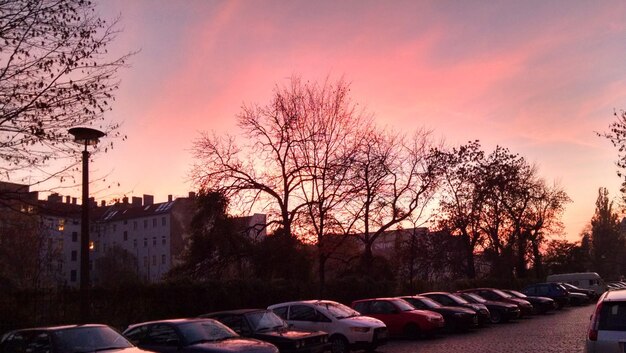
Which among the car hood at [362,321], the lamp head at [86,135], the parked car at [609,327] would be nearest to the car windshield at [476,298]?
the car hood at [362,321]

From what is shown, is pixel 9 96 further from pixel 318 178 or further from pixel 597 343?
pixel 318 178

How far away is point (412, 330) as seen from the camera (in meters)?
22.3

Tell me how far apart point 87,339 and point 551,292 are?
3554cm

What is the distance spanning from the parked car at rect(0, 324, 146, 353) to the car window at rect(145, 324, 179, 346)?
115cm

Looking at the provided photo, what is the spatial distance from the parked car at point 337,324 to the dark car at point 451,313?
237 inches

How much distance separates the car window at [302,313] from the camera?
61.4 feet

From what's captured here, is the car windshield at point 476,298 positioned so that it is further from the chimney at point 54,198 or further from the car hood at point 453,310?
the chimney at point 54,198

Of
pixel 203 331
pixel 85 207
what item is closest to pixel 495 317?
pixel 203 331

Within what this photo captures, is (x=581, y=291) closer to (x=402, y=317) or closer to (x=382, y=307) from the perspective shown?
(x=382, y=307)

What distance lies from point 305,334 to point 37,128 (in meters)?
7.85

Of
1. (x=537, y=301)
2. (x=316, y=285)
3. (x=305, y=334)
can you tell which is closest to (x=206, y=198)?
(x=316, y=285)

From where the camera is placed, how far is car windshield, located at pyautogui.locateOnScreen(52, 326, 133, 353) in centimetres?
A: 1055

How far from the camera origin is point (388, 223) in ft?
133

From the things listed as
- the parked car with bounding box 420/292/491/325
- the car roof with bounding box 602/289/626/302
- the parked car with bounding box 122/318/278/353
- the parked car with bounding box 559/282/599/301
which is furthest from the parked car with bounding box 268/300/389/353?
the parked car with bounding box 559/282/599/301
